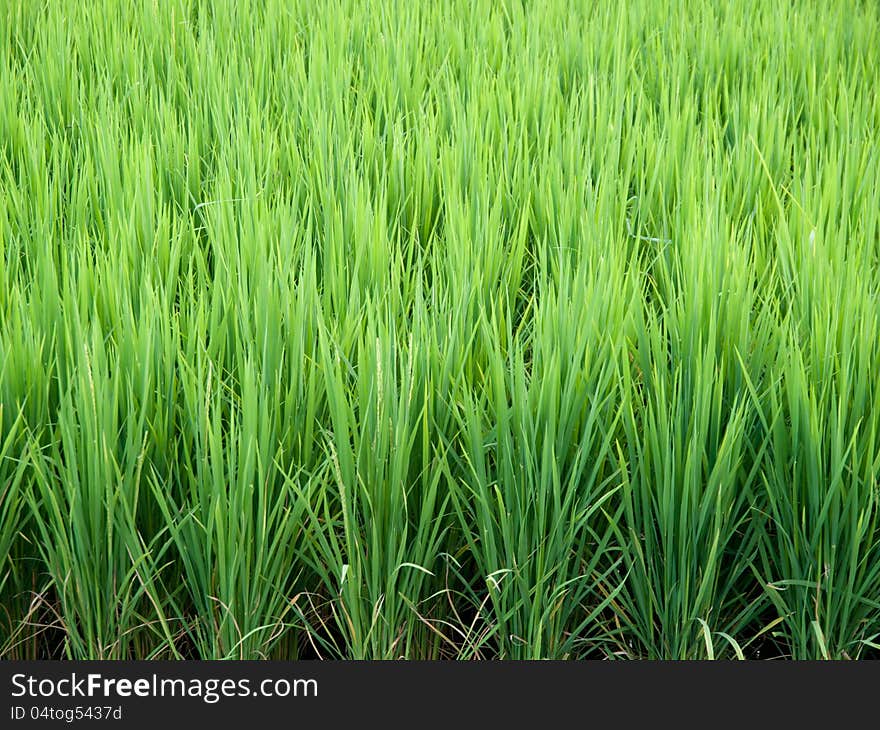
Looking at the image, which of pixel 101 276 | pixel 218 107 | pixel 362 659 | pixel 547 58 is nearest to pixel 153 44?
pixel 218 107

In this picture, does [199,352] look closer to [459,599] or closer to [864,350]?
[459,599]

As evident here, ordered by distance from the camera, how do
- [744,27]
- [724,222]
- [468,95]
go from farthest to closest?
1. [744,27]
2. [468,95]
3. [724,222]

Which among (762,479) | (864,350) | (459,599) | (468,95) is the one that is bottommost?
(459,599)

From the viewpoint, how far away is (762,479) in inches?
47.5

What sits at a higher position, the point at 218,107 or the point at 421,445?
the point at 218,107

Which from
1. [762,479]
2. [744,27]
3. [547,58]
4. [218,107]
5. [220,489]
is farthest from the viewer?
[744,27]

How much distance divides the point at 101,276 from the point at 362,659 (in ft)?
2.19

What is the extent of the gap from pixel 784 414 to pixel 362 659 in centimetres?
63

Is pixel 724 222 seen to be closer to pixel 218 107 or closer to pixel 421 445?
pixel 421 445

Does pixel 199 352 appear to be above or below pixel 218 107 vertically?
below

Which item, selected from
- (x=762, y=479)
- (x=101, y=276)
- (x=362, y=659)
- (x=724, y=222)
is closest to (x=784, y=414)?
(x=762, y=479)

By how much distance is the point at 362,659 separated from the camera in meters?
1.13

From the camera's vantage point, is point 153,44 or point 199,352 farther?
point 153,44

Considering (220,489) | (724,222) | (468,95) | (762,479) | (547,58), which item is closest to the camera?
(220,489)
